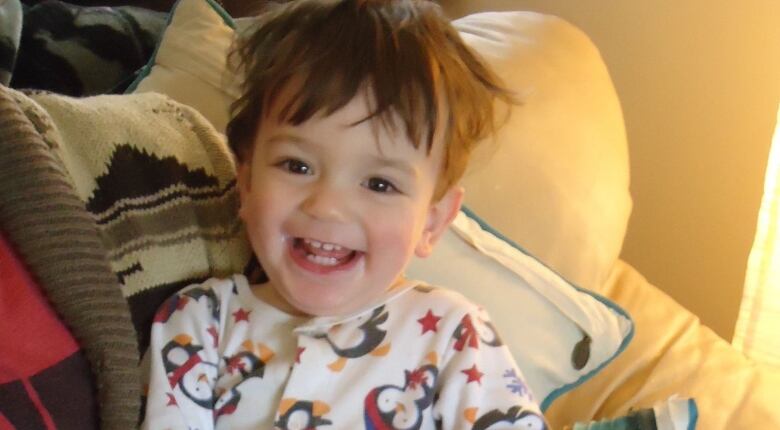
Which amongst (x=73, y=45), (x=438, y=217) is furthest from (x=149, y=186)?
(x=73, y=45)

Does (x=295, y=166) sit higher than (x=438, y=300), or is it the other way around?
(x=295, y=166)

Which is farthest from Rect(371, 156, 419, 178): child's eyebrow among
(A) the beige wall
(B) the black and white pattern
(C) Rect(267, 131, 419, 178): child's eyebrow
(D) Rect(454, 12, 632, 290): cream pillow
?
(A) the beige wall

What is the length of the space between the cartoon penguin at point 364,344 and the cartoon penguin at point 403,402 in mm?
37

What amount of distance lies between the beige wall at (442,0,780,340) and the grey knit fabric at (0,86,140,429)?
4.35 ft

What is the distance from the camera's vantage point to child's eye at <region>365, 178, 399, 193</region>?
84 centimetres

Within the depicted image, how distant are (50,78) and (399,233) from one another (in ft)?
→ 1.87

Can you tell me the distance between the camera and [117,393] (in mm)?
716

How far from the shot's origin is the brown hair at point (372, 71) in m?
0.81

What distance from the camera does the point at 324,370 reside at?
2.80 ft

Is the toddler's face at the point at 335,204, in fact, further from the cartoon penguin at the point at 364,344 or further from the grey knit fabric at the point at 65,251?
the grey knit fabric at the point at 65,251

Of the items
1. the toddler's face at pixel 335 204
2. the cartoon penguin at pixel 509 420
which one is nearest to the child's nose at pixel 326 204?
the toddler's face at pixel 335 204

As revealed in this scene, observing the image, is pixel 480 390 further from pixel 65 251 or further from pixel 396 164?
pixel 65 251

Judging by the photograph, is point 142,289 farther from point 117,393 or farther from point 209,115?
point 209,115

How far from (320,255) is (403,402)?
0.16 meters
